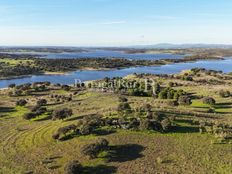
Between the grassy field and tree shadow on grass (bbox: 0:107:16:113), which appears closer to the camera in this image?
the grassy field

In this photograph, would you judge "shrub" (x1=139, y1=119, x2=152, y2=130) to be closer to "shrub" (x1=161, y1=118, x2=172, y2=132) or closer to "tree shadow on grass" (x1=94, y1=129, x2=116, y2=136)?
"shrub" (x1=161, y1=118, x2=172, y2=132)

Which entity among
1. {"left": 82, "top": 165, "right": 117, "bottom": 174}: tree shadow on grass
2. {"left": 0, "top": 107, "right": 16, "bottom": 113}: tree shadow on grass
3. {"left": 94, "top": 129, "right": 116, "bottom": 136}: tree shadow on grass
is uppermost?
{"left": 94, "top": 129, "right": 116, "bottom": 136}: tree shadow on grass

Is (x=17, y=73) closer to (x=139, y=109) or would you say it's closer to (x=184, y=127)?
(x=139, y=109)

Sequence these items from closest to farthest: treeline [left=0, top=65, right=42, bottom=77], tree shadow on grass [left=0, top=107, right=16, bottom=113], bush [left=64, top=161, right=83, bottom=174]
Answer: bush [left=64, top=161, right=83, bottom=174] < tree shadow on grass [left=0, top=107, right=16, bottom=113] < treeline [left=0, top=65, right=42, bottom=77]

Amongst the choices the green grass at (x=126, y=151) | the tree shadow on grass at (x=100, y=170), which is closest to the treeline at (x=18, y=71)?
the green grass at (x=126, y=151)

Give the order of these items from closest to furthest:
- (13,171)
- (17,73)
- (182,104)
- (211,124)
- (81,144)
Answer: (13,171)
(81,144)
(211,124)
(182,104)
(17,73)

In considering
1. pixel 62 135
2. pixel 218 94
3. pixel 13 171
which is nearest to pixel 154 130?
pixel 62 135

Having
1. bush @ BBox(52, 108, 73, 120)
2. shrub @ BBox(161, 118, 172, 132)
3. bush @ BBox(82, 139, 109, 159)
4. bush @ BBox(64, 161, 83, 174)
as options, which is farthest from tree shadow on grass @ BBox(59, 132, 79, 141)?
shrub @ BBox(161, 118, 172, 132)
